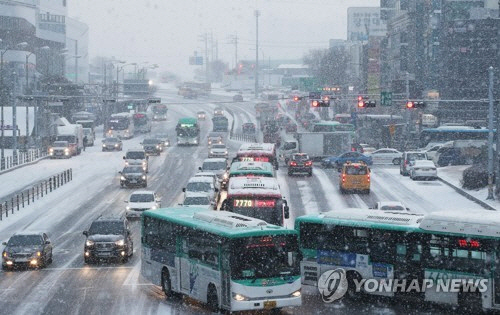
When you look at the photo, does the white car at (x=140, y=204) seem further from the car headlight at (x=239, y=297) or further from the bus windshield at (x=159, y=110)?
the bus windshield at (x=159, y=110)

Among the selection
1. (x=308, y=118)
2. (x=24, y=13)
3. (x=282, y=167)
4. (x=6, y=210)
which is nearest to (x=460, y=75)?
(x=308, y=118)

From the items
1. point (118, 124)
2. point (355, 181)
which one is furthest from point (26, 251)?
point (118, 124)

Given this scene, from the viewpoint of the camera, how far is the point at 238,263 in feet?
73.6

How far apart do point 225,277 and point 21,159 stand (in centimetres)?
5686

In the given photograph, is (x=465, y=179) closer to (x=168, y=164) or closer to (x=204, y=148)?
(x=168, y=164)

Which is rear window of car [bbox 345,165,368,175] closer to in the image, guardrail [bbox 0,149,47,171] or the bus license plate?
guardrail [bbox 0,149,47,171]

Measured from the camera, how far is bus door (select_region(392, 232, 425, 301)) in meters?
23.8

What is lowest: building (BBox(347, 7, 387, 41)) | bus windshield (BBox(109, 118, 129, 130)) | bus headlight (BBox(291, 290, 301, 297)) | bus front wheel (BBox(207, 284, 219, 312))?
bus front wheel (BBox(207, 284, 219, 312))

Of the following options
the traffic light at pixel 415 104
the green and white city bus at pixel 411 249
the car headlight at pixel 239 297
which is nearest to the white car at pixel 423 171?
the traffic light at pixel 415 104

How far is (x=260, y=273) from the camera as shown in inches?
884

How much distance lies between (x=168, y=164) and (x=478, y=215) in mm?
51939
